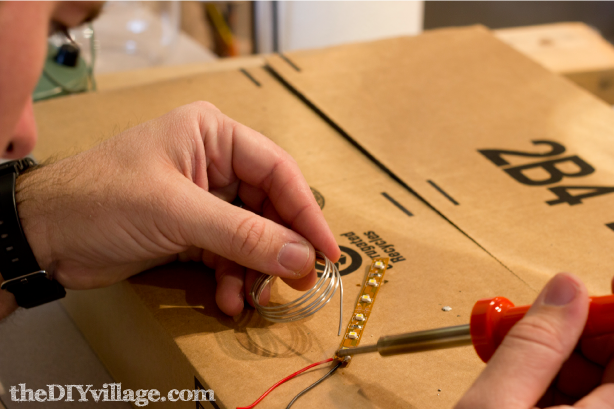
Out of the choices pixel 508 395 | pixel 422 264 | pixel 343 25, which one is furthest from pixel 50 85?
pixel 343 25

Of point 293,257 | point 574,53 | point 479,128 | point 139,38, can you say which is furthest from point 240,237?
point 139,38

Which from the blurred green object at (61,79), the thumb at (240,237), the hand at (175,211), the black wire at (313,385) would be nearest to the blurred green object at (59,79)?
the blurred green object at (61,79)

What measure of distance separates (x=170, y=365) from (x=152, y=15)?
1.27m

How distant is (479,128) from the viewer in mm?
895

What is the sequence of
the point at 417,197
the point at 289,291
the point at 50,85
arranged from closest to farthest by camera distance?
the point at 289,291 < the point at 417,197 < the point at 50,85

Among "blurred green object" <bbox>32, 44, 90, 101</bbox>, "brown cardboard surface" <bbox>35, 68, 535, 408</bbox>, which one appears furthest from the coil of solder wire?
"blurred green object" <bbox>32, 44, 90, 101</bbox>

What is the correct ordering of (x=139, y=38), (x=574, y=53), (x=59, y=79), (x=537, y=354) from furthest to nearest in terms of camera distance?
(x=139, y=38)
(x=574, y=53)
(x=59, y=79)
(x=537, y=354)

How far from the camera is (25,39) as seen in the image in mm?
459

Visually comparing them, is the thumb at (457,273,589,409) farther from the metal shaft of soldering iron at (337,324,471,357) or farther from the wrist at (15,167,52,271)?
the wrist at (15,167,52,271)

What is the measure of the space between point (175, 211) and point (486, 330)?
0.96 feet

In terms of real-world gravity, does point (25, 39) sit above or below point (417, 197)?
above

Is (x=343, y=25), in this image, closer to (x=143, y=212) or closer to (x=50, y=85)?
(x=50, y=85)

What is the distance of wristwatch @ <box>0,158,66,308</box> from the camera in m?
0.60
